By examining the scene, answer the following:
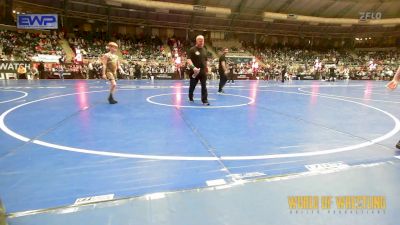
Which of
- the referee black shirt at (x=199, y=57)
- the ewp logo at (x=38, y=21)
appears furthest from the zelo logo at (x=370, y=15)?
the referee black shirt at (x=199, y=57)

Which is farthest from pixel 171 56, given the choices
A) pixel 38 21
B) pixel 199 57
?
pixel 199 57

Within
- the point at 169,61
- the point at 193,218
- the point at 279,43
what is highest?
the point at 279,43

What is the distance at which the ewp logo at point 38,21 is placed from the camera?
23.6 meters

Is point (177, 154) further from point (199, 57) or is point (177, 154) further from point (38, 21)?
point (38, 21)

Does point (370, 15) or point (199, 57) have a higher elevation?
point (370, 15)

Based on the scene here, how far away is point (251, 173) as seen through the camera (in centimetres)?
304

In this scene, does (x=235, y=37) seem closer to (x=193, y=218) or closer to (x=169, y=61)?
(x=169, y=61)

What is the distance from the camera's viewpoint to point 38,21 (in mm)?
23984

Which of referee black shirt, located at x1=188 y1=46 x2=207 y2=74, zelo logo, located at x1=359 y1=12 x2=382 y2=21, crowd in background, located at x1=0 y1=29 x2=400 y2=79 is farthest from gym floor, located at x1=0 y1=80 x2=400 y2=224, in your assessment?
zelo logo, located at x1=359 y1=12 x2=382 y2=21

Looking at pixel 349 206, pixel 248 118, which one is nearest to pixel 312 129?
pixel 248 118

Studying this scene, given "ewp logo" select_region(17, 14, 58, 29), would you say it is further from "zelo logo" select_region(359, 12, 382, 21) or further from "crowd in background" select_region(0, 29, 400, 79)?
"zelo logo" select_region(359, 12, 382, 21)

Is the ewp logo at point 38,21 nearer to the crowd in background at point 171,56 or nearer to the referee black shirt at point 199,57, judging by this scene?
the crowd in background at point 171,56

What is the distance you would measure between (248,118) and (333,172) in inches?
128

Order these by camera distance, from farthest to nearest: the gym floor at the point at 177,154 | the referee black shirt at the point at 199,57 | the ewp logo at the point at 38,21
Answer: the ewp logo at the point at 38,21 → the referee black shirt at the point at 199,57 → the gym floor at the point at 177,154
